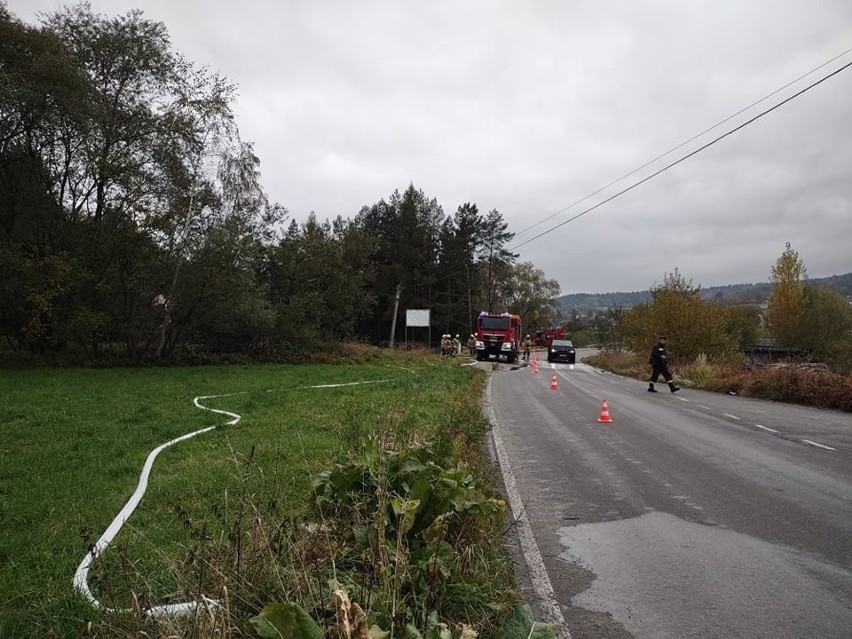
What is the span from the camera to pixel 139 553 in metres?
3.92

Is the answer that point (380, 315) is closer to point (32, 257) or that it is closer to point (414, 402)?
point (32, 257)

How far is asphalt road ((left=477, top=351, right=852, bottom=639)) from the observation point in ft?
11.4

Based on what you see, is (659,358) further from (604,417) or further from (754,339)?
(754,339)

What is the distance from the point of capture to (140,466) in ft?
21.5

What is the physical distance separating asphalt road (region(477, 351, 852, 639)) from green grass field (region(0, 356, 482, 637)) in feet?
5.93

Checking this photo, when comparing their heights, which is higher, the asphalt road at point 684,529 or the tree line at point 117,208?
the tree line at point 117,208

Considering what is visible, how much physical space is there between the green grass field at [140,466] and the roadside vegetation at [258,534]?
0.07ft

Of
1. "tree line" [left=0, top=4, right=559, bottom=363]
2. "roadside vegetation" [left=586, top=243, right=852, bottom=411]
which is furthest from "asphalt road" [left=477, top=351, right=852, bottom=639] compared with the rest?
"tree line" [left=0, top=4, right=559, bottom=363]

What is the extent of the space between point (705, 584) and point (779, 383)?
15281 millimetres

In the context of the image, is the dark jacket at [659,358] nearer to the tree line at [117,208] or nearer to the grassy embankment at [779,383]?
the grassy embankment at [779,383]

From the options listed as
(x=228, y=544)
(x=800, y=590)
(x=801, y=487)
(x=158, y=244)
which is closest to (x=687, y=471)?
(x=801, y=487)

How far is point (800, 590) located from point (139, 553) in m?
4.53

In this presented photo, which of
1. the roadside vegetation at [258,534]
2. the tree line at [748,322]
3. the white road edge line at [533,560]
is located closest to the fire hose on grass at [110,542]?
the roadside vegetation at [258,534]

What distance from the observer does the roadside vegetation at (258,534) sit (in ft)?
8.48
